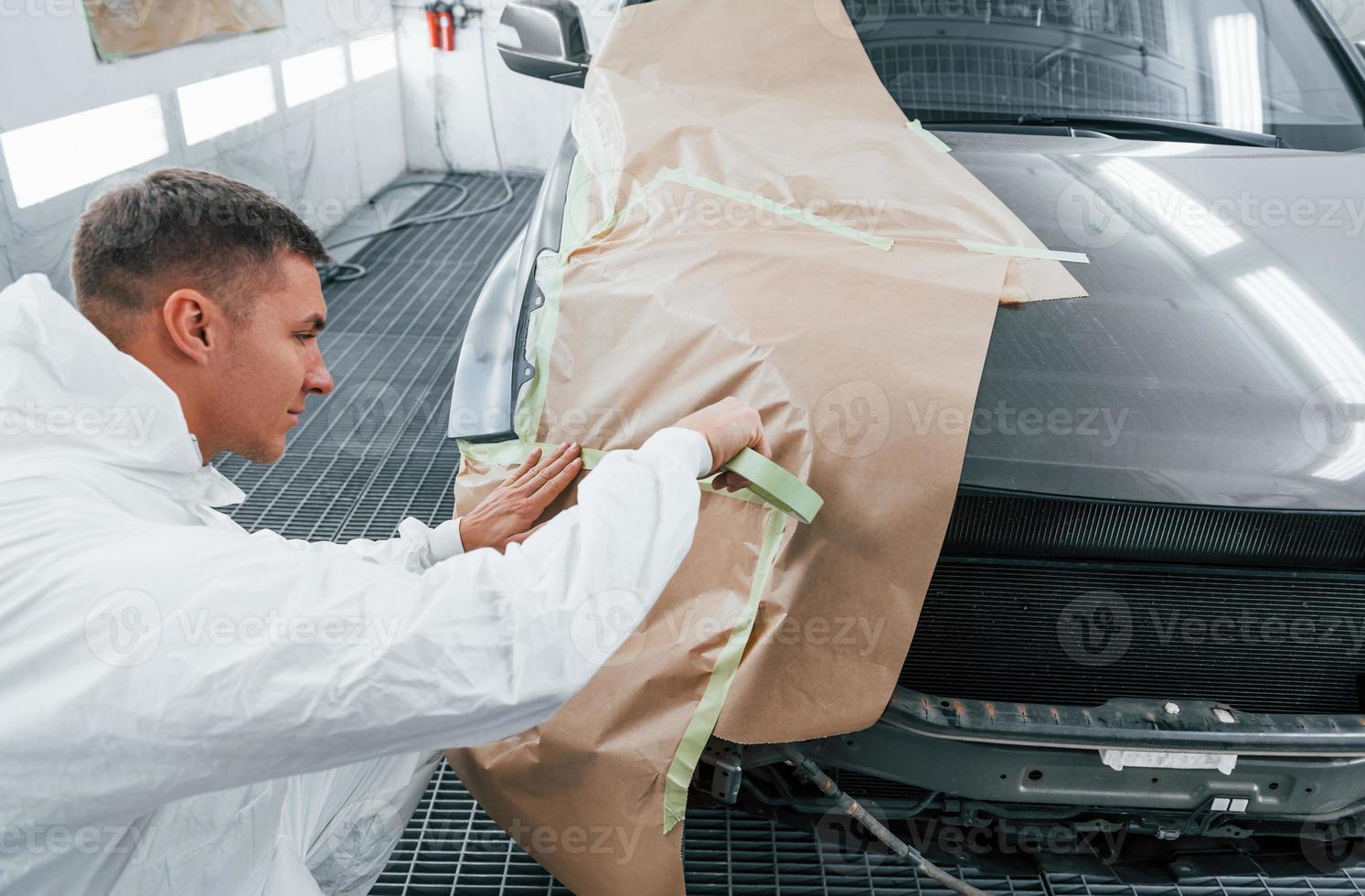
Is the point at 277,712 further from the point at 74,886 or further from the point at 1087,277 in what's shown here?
the point at 1087,277

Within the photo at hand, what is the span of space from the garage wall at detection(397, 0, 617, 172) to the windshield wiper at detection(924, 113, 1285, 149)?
4.68 metres

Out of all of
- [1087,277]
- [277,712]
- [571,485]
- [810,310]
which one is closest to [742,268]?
[810,310]

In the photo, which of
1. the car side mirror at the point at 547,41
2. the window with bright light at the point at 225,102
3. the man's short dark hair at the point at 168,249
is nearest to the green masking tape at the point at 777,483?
the man's short dark hair at the point at 168,249

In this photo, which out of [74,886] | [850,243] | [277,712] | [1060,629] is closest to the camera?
[277,712]

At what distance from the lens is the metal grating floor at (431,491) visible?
6.23 feet

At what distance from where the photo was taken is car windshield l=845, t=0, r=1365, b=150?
2.24 metres

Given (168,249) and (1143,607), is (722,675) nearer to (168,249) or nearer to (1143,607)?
(1143,607)

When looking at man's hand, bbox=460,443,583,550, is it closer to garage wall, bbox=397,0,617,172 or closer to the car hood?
the car hood

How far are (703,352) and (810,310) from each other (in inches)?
6.3

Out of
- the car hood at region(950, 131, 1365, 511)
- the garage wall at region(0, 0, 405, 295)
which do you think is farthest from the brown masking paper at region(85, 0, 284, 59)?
the car hood at region(950, 131, 1365, 511)

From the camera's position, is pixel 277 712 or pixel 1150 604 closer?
pixel 277 712

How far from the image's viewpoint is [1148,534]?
1.35 meters

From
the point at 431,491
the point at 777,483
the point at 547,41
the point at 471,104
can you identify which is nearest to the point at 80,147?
the point at 431,491

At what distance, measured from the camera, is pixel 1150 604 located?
4.62 feet
